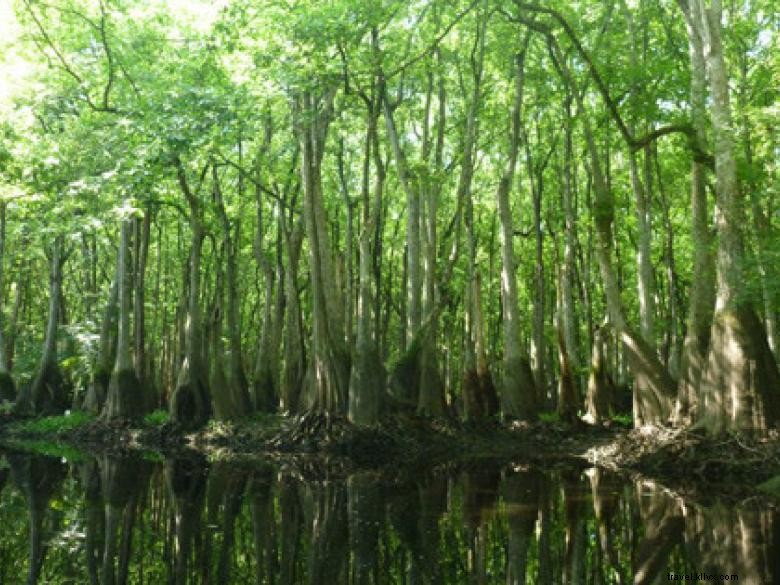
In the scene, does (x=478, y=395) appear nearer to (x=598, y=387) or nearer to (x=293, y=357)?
(x=598, y=387)

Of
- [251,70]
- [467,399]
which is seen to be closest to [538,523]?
[251,70]

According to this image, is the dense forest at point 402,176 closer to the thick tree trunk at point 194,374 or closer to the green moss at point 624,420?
the thick tree trunk at point 194,374

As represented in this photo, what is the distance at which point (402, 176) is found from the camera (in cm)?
1617

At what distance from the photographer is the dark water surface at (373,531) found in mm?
5883

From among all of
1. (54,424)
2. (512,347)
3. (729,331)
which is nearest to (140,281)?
(54,424)

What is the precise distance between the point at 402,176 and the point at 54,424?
11470mm

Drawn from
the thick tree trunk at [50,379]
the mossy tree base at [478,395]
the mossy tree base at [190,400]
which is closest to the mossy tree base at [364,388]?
the mossy tree base at [478,395]

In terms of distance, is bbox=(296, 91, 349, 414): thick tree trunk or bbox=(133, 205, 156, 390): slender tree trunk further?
bbox=(133, 205, 156, 390): slender tree trunk

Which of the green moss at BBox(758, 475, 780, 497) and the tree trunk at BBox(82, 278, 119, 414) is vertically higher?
the tree trunk at BBox(82, 278, 119, 414)

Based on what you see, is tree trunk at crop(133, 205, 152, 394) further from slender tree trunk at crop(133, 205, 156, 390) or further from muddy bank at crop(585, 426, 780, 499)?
muddy bank at crop(585, 426, 780, 499)

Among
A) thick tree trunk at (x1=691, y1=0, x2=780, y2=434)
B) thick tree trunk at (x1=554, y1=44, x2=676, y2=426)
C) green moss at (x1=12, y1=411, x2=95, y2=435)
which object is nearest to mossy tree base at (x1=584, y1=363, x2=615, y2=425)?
thick tree trunk at (x1=554, y1=44, x2=676, y2=426)

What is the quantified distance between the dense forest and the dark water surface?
11.4 feet

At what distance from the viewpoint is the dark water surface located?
5883mm

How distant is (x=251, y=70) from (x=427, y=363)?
23.5 ft
